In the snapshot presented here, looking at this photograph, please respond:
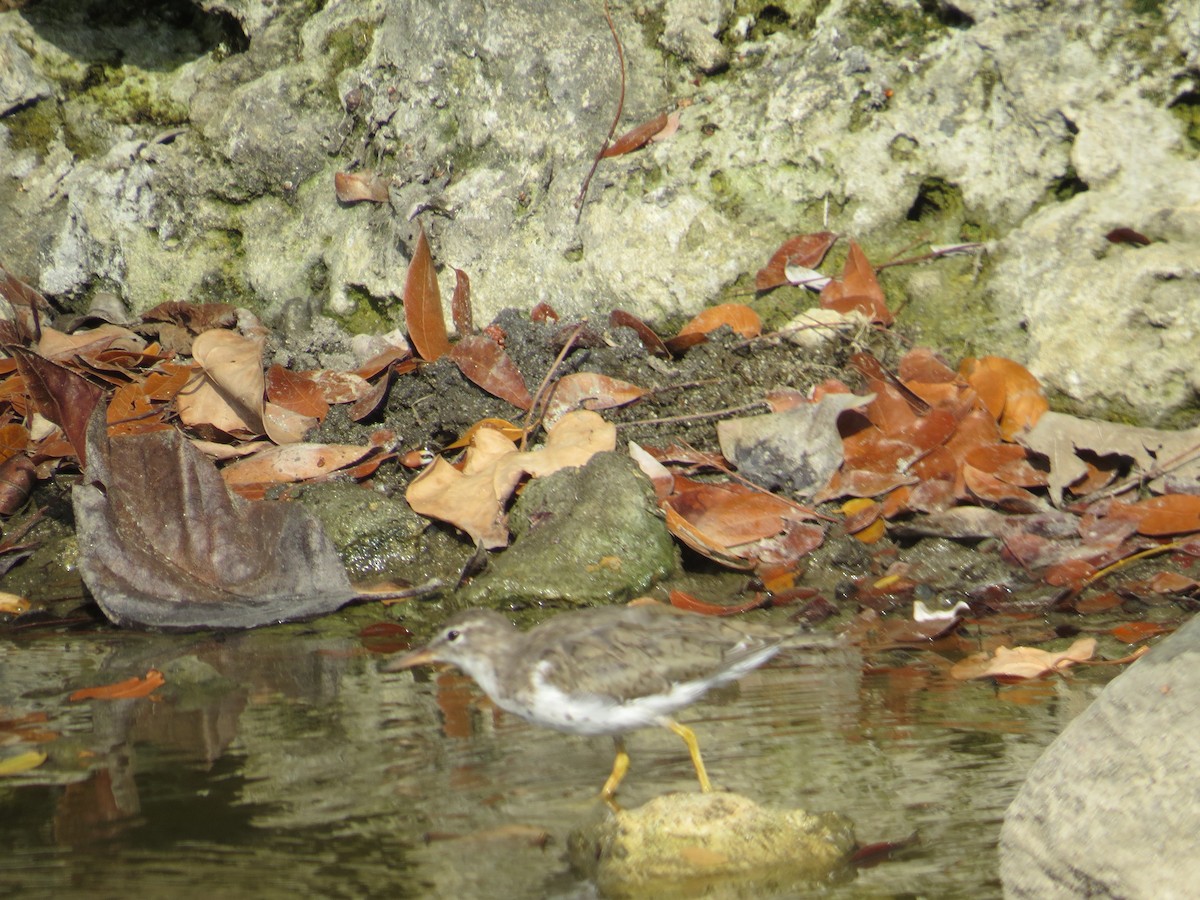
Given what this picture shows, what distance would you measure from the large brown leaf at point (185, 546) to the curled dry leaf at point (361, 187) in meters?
2.29

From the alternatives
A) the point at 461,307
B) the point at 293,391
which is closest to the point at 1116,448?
the point at 461,307

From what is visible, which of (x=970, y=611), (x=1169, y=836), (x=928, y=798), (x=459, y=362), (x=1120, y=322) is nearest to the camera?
(x=1169, y=836)

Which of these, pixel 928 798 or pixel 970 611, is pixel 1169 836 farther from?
pixel 970 611

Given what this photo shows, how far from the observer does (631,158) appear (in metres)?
7.65

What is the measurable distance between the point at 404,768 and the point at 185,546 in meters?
2.21

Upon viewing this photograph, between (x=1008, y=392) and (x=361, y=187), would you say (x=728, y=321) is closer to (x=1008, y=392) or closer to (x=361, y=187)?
(x=1008, y=392)

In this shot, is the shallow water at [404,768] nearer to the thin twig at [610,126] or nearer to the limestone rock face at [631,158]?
the limestone rock face at [631,158]

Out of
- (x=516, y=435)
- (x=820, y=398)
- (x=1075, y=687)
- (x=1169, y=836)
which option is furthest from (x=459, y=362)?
(x=1169, y=836)

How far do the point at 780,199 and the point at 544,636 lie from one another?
3.77 m

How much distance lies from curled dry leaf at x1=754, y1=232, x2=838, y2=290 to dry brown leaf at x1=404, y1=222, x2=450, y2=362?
65.0 inches

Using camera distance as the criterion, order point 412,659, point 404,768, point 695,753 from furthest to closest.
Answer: point 412,659
point 404,768
point 695,753

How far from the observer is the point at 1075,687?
4.78 m

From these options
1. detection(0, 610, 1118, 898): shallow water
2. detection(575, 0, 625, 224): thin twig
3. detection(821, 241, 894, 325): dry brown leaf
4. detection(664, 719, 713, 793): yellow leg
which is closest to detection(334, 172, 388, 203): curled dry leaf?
detection(575, 0, 625, 224): thin twig

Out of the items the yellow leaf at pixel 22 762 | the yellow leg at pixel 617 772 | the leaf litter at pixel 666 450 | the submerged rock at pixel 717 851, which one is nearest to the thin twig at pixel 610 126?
the leaf litter at pixel 666 450
